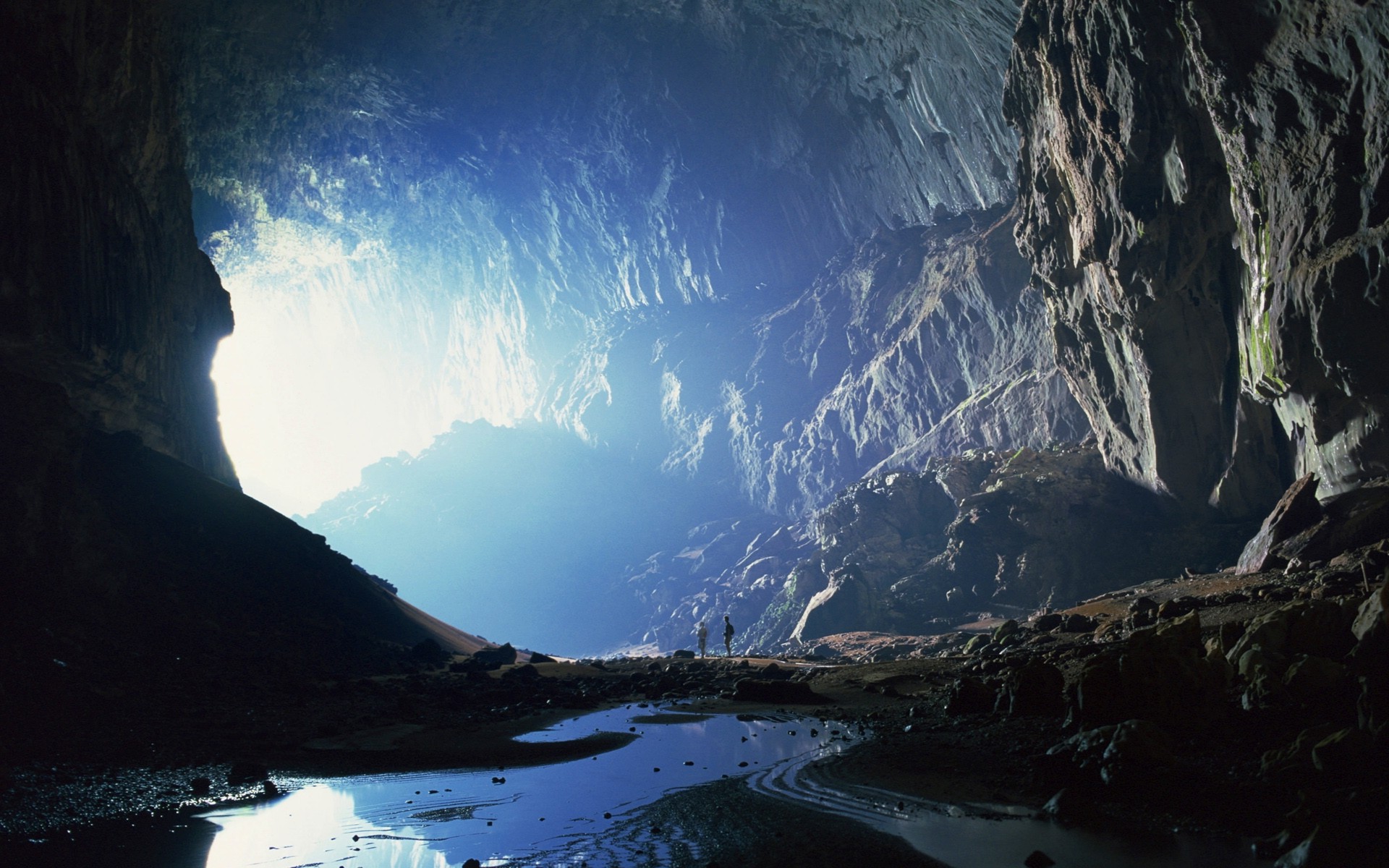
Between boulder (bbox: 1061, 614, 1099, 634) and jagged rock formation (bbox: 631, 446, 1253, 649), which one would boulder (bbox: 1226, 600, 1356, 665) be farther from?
jagged rock formation (bbox: 631, 446, 1253, 649)

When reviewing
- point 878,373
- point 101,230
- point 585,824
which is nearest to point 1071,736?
point 585,824

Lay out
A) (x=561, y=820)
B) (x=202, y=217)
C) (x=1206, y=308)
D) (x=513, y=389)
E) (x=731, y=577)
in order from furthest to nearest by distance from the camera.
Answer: (x=513, y=389), (x=731, y=577), (x=202, y=217), (x=1206, y=308), (x=561, y=820)

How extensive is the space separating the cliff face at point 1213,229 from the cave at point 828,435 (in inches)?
6.4

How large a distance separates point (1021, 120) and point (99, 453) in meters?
43.1

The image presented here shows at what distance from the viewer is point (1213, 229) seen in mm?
28219

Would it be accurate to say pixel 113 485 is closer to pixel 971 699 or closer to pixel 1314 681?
pixel 971 699

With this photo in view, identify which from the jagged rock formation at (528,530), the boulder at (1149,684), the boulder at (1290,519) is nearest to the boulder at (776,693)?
the boulder at (1149,684)

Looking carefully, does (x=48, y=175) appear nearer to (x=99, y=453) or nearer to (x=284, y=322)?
(x=99, y=453)

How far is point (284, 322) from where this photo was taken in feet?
345

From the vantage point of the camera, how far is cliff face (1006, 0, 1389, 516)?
18.4m

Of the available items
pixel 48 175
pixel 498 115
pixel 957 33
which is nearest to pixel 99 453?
pixel 48 175

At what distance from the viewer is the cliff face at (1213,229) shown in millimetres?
18391

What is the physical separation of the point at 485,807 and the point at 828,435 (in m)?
A: 95.9

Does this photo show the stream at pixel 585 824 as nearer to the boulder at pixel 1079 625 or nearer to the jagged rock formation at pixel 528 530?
the boulder at pixel 1079 625
